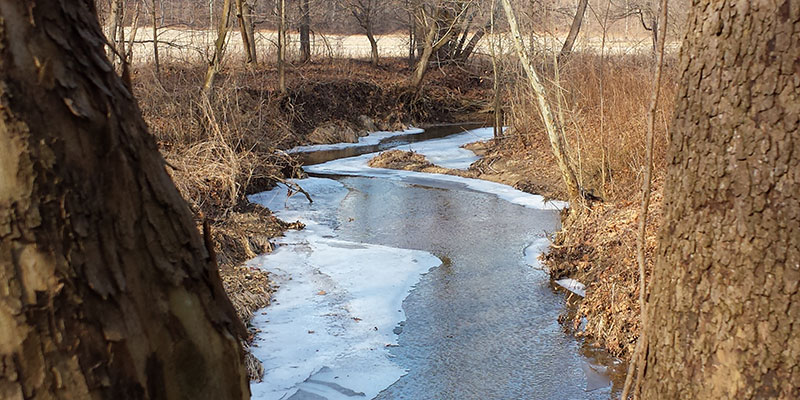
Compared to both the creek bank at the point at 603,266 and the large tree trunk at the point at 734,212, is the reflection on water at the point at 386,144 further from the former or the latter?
the large tree trunk at the point at 734,212

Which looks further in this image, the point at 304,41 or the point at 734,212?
the point at 304,41

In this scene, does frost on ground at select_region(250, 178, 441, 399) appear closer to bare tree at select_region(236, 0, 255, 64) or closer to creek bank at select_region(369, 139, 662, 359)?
creek bank at select_region(369, 139, 662, 359)

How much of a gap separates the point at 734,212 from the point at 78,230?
1813 mm

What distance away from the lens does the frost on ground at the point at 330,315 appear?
5875mm

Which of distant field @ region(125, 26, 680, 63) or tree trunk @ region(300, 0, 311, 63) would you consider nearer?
distant field @ region(125, 26, 680, 63)

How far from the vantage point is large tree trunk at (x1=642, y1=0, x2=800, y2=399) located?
210cm

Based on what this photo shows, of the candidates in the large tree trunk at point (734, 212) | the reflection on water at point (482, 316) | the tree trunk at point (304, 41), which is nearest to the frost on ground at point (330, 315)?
the reflection on water at point (482, 316)

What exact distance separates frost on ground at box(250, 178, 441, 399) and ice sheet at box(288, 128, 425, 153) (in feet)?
29.6

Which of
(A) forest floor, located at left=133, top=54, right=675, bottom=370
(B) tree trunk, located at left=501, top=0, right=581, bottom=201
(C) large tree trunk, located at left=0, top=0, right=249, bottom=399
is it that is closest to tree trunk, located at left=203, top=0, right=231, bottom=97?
(A) forest floor, located at left=133, top=54, right=675, bottom=370

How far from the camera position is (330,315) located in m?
7.15

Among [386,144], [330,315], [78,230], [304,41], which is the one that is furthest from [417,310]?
[304,41]

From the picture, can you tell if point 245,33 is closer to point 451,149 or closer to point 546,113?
point 451,149

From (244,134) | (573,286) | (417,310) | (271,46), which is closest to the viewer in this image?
(417,310)

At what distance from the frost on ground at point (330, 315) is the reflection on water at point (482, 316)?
0.68ft
